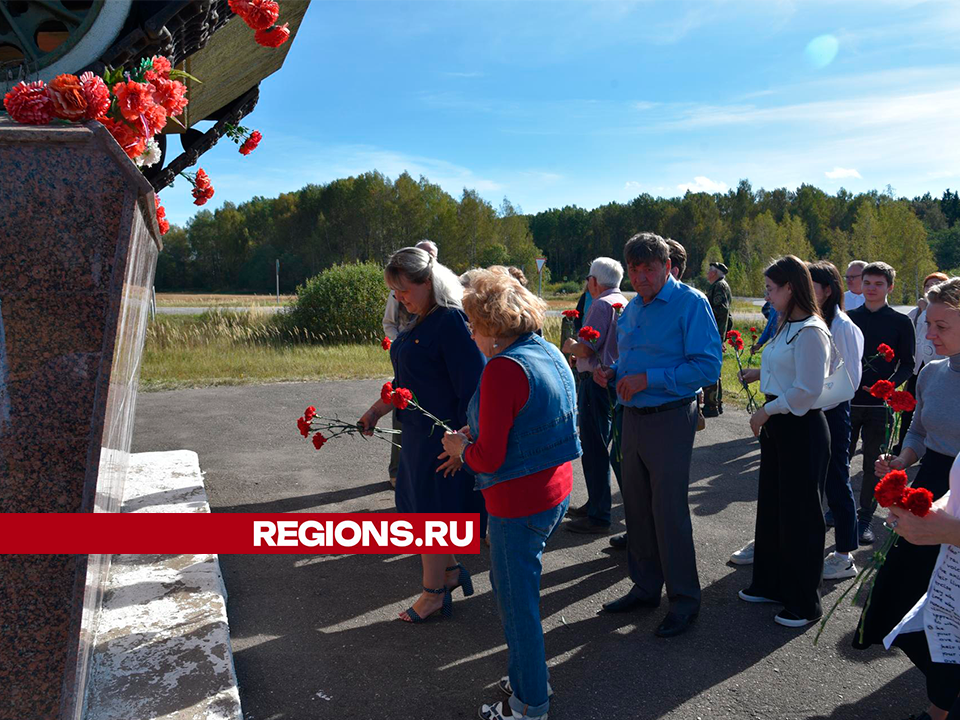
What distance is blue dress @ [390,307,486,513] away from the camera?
3.77 metres

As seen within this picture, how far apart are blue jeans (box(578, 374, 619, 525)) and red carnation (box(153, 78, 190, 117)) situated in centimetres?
334

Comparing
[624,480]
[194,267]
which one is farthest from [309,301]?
[194,267]

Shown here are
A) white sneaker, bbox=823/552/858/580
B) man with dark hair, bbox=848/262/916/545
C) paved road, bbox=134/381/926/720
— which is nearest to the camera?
paved road, bbox=134/381/926/720

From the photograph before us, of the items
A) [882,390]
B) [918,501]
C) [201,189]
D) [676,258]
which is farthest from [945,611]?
[201,189]

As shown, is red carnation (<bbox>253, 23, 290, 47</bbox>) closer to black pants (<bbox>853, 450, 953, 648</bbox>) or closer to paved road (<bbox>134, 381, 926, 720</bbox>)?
paved road (<bbox>134, 381, 926, 720</bbox>)

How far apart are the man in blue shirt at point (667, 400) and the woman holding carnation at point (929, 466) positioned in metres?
0.87

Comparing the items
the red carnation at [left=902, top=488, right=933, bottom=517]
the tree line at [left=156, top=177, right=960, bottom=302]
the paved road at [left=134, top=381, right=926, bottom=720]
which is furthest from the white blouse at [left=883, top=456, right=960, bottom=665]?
the tree line at [left=156, top=177, right=960, bottom=302]

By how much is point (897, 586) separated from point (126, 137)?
11.6 feet

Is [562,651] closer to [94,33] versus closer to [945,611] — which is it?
[945,611]

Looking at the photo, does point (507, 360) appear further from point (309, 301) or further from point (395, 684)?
point (309, 301)

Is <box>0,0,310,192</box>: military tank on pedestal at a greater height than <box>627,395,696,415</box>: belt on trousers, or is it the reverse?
<box>0,0,310,192</box>: military tank on pedestal

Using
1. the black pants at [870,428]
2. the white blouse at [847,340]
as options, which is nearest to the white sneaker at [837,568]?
the white blouse at [847,340]

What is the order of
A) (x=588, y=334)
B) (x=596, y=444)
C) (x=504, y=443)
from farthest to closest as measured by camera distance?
(x=596, y=444) < (x=588, y=334) < (x=504, y=443)

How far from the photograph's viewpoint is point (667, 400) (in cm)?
381
